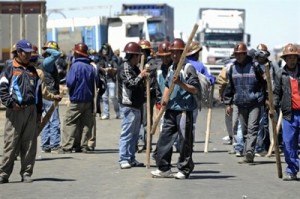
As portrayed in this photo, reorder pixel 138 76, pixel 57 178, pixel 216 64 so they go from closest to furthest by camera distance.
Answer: pixel 57 178
pixel 138 76
pixel 216 64

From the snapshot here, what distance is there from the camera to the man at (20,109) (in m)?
12.6

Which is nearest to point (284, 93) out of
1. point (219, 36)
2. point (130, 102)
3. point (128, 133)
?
point (130, 102)

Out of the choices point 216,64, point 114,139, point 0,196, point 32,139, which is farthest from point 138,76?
point 216,64

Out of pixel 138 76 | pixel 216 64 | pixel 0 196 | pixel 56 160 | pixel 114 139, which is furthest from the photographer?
pixel 216 64

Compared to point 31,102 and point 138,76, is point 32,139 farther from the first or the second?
point 138,76

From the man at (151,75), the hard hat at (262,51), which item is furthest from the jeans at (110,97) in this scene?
the hard hat at (262,51)

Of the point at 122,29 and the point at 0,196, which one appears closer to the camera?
the point at 0,196

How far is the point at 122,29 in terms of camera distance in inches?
2000

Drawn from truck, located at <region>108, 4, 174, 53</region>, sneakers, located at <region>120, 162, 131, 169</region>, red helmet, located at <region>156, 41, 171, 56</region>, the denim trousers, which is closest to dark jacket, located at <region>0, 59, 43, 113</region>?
sneakers, located at <region>120, 162, 131, 169</region>

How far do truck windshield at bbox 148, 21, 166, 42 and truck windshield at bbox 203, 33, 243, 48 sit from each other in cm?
262

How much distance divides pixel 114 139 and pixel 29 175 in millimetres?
7995

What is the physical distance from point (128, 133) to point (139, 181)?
6.12ft

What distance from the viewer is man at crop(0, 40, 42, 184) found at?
12586mm

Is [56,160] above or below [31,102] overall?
below
